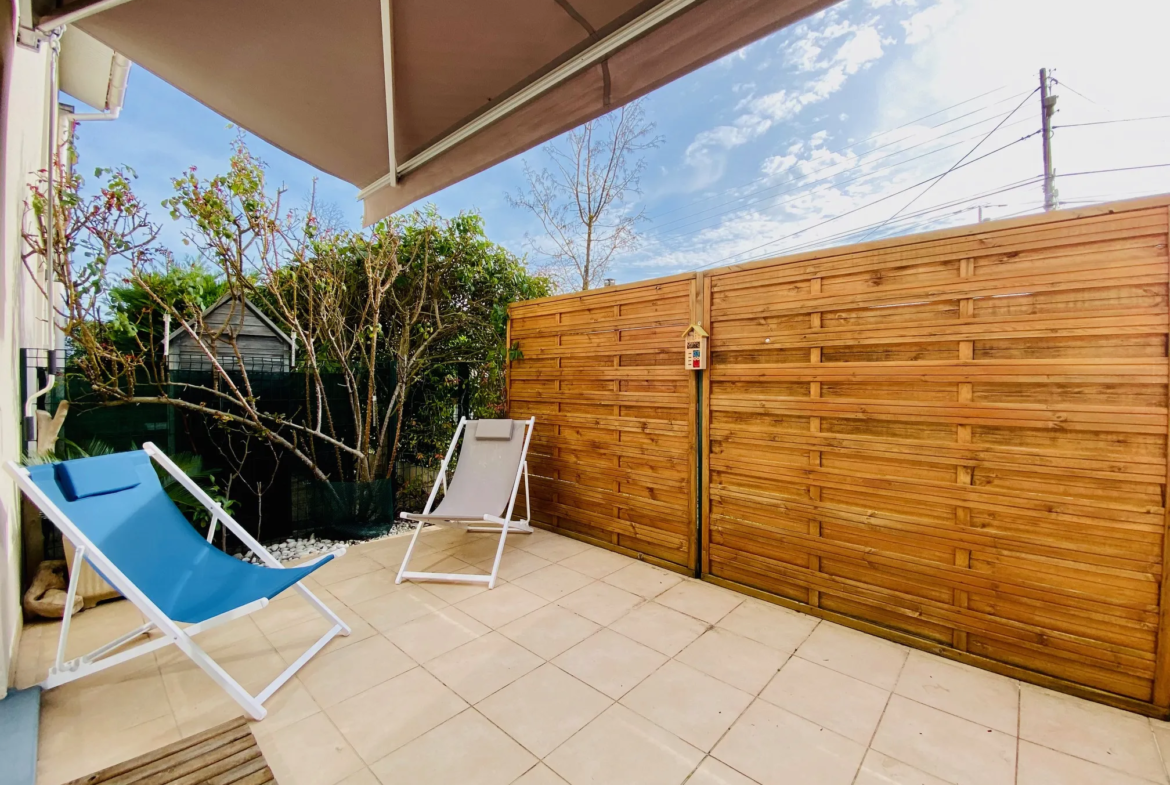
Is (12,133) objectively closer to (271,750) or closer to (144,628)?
(144,628)

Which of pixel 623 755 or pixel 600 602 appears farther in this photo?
pixel 600 602

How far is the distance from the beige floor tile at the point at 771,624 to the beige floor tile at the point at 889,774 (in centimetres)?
76

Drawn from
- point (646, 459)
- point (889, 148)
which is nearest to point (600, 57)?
point (646, 459)

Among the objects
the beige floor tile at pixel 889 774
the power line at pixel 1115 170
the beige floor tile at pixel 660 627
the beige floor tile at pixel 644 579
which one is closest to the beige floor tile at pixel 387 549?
the beige floor tile at pixel 644 579

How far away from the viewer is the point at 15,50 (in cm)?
242

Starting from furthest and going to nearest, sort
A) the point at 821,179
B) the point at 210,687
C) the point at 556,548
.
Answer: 1. the point at 821,179
2. the point at 556,548
3. the point at 210,687

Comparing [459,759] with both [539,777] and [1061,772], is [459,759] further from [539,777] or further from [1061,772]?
[1061,772]

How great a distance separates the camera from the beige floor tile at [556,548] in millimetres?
4078

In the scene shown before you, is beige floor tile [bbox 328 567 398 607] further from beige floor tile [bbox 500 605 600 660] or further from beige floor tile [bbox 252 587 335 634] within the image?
beige floor tile [bbox 500 605 600 660]

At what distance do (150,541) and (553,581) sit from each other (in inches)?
93.7

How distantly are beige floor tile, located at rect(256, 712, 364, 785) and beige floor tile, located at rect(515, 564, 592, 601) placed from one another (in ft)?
4.92

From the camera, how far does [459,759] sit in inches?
74.4

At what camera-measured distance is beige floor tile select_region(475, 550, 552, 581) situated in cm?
369

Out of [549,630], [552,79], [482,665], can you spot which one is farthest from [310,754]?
[552,79]
